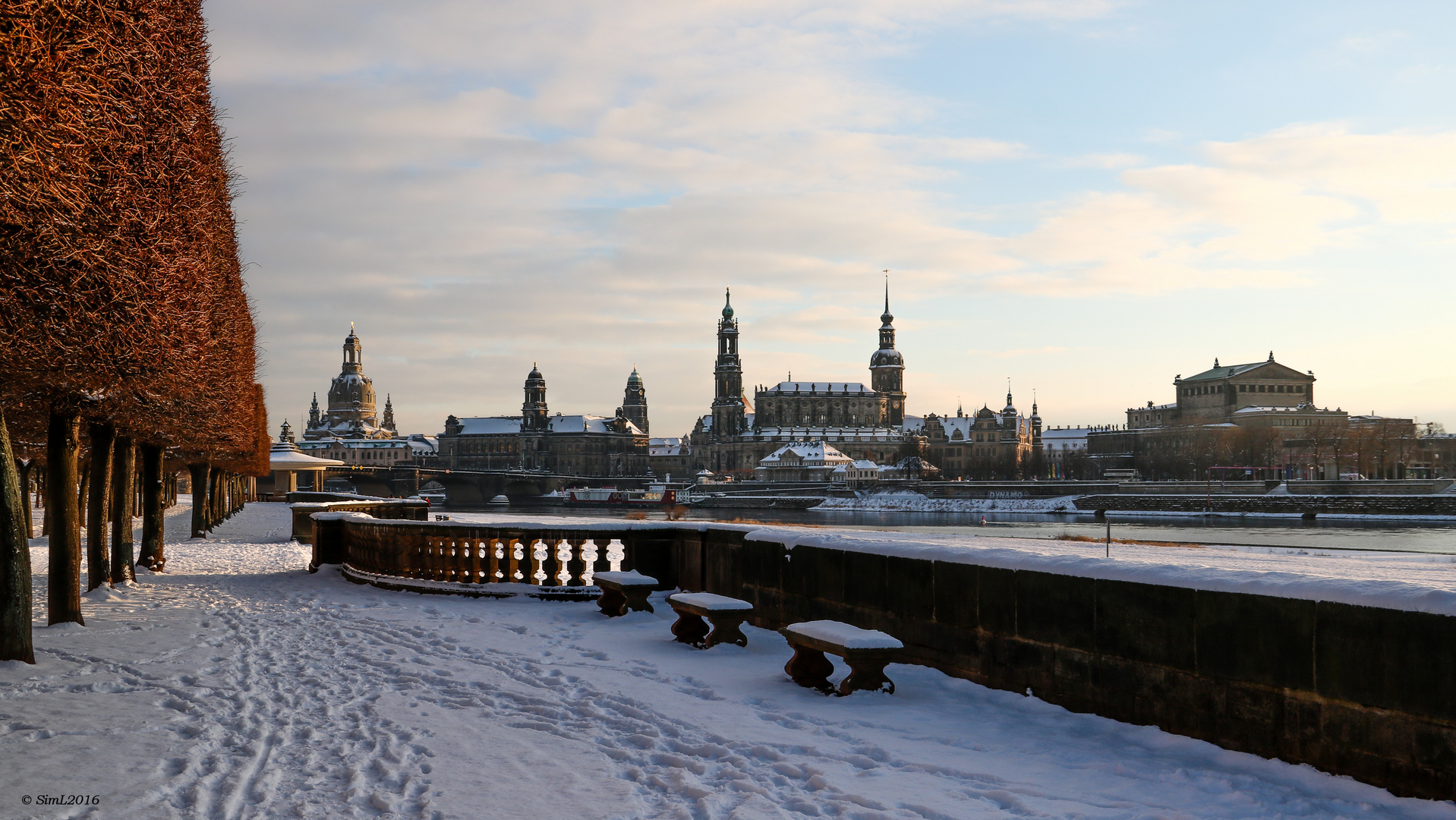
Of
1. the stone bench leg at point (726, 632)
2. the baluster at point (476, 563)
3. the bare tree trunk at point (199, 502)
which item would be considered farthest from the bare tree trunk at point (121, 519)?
the bare tree trunk at point (199, 502)

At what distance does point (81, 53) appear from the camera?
7.23 meters

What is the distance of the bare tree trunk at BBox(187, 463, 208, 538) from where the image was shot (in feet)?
105

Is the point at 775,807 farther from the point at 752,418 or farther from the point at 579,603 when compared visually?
the point at 752,418

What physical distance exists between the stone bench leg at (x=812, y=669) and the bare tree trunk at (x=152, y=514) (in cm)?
1530

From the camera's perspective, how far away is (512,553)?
49.3ft

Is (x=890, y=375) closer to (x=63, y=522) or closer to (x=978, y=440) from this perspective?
(x=978, y=440)

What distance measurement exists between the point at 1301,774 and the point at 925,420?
192m

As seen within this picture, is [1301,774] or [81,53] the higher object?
[81,53]

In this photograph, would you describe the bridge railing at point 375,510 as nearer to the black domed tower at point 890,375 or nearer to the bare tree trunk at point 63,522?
the bare tree trunk at point 63,522

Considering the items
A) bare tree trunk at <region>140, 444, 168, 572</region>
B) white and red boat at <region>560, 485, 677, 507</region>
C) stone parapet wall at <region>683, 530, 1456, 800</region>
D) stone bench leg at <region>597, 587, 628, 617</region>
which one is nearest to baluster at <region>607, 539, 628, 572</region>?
stone bench leg at <region>597, 587, 628, 617</region>

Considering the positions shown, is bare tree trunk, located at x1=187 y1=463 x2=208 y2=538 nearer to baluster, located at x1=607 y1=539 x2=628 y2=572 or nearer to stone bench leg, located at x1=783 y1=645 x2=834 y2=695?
baluster, located at x1=607 y1=539 x2=628 y2=572

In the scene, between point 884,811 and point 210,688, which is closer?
point 884,811

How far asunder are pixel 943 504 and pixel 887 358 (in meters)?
84.8

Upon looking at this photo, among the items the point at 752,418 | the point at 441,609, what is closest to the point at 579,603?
the point at 441,609
